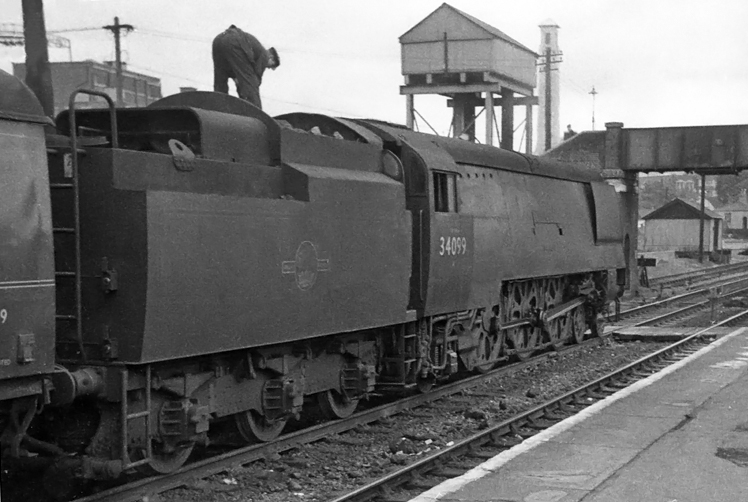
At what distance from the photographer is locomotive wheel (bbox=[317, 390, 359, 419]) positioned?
10523mm

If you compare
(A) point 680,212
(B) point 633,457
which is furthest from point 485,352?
(A) point 680,212

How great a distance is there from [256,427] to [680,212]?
63.6 metres

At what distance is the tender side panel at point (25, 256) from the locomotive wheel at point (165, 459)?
178 cm

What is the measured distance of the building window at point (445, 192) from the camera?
11758 mm

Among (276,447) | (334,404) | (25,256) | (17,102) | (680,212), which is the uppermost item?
(17,102)

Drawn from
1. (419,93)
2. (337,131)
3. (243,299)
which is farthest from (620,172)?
(243,299)

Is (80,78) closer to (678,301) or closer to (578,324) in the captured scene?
(678,301)

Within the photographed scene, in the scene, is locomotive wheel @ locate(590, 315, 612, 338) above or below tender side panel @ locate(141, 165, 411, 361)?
below

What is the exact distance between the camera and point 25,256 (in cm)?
613

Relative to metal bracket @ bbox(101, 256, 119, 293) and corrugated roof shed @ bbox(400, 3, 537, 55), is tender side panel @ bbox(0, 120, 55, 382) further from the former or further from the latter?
corrugated roof shed @ bbox(400, 3, 537, 55)

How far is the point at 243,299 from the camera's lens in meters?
8.03

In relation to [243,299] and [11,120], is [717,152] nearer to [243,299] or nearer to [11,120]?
[243,299]

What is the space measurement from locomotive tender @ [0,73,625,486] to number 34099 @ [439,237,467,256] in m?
0.03

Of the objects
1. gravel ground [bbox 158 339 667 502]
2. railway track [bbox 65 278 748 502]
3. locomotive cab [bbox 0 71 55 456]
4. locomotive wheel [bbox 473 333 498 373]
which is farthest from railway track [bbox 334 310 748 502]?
locomotive cab [bbox 0 71 55 456]
